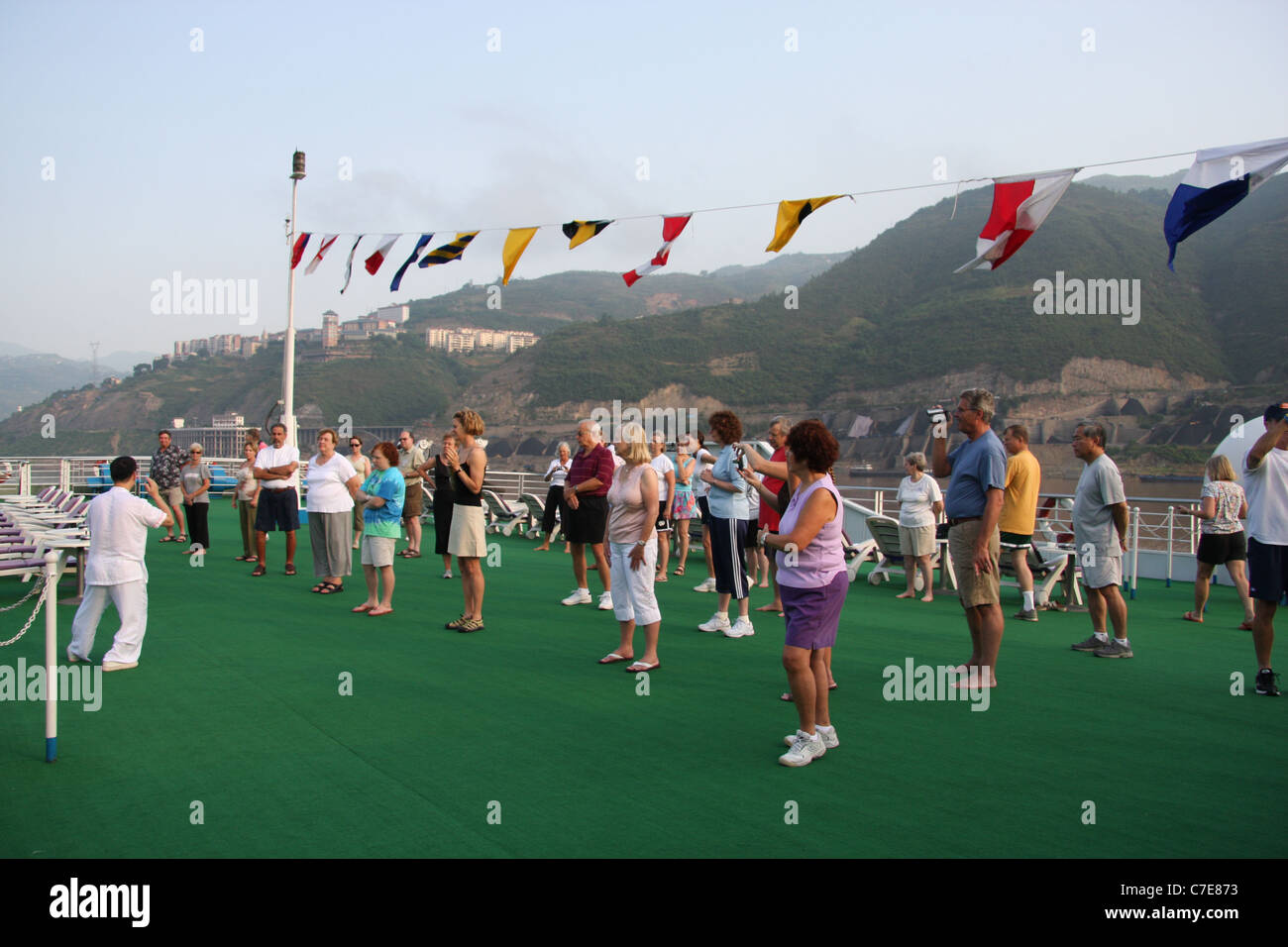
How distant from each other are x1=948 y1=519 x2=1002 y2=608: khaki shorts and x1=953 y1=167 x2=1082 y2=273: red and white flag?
11.4 ft

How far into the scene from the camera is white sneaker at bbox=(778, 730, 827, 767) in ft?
13.8

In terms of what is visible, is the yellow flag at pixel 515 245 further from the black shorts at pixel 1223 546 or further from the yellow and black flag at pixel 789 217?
the black shorts at pixel 1223 546

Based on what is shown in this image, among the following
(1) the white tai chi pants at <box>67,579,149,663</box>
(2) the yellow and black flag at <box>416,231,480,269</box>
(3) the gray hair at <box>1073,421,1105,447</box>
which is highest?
(2) the yellow and black flag at <box>416,231,480,269</box>

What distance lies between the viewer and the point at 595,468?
25.9ft

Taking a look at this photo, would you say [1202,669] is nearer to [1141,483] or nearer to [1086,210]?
[1141,483]

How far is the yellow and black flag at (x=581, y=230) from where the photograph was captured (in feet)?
37.4

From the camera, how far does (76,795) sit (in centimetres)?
376

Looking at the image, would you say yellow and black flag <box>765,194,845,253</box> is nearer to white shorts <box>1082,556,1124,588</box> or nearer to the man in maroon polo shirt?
the man in maroon polo shirt

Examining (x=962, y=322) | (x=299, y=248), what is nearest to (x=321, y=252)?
(x=299, y=248)

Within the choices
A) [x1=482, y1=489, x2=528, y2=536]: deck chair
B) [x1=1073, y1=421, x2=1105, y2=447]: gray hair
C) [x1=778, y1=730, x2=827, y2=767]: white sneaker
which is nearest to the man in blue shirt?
[x1=1073, y1=421, x2=1105, y2=447]: gray hair

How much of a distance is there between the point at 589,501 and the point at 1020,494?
380 cm

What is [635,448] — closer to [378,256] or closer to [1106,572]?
[1106,572]

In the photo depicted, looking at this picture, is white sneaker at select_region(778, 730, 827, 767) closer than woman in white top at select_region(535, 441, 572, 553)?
Yes
